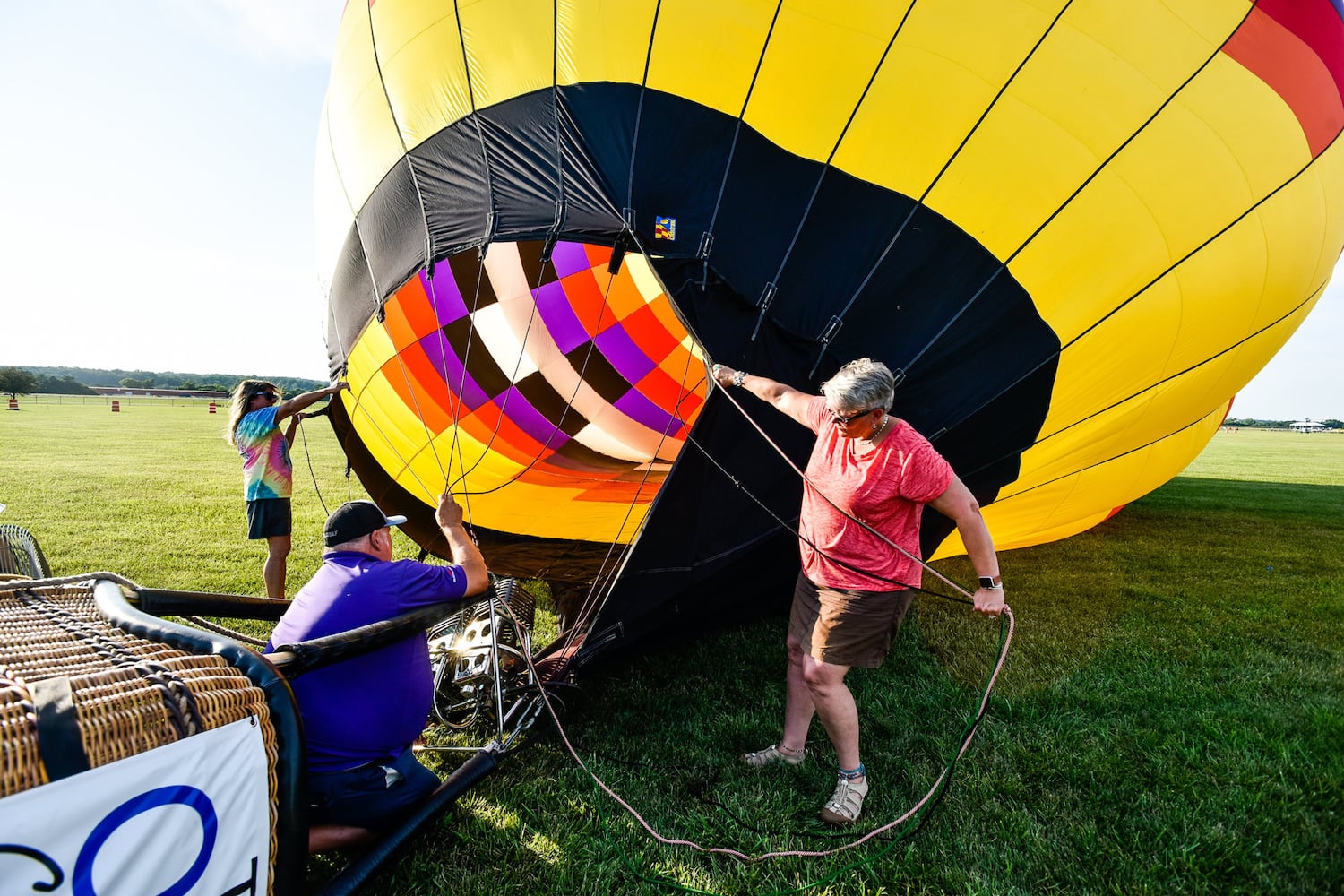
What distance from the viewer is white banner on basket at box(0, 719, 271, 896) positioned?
1.00 meters

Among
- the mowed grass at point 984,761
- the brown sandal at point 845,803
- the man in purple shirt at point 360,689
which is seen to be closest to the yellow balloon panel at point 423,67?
the man in purple shirt at point 360,689

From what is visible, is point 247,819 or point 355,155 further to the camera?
point 355,155

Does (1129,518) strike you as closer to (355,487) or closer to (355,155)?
(355,155)

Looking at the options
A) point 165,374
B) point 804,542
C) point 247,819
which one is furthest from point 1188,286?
point 165,374

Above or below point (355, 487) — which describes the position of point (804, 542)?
above

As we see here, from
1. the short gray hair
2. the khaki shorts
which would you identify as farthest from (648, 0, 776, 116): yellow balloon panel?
the khaki shorts

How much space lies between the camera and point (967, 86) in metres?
2.54

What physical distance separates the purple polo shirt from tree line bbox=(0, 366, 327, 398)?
87.4 feet

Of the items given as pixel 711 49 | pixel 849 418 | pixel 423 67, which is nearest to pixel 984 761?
pixel 849 418

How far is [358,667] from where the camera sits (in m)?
1.86

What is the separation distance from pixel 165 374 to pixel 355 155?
403 feet

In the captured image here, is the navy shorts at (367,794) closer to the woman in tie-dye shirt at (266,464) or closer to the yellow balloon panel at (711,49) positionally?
the woman in tie-dye shirt at (266,464)

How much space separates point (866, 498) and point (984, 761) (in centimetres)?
109

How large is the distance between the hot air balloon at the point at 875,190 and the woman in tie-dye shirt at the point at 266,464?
3.37 ft
